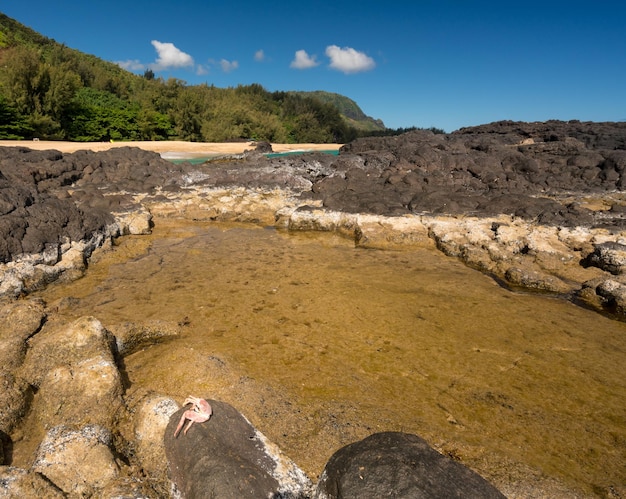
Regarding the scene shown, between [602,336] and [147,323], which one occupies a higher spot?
[602,336]

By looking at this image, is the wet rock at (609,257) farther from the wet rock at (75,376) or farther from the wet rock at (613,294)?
the wet rock at (75,376)

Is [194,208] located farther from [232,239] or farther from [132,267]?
[132,267]

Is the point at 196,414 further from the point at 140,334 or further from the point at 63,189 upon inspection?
the point at 63,189

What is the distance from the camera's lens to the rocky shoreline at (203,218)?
143 inches

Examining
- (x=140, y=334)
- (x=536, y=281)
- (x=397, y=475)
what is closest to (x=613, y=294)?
(x=536, y=281)

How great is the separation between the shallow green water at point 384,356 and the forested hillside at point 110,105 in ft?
137

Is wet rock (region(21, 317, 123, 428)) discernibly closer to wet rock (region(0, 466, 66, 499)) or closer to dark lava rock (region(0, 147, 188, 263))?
wet rock (region(0, 466, 66, 499))

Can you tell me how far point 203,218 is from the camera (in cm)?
1333

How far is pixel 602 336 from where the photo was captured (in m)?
6.02

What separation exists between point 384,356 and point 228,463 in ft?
10.4

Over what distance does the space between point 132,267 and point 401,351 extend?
6.50m

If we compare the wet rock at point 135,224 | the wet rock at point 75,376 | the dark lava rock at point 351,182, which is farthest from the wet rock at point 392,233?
the wet rock at point 75,376

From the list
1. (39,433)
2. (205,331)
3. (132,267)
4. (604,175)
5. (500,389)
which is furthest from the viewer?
(604,175)

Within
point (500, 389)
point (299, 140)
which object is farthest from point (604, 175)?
point (299, 140)
